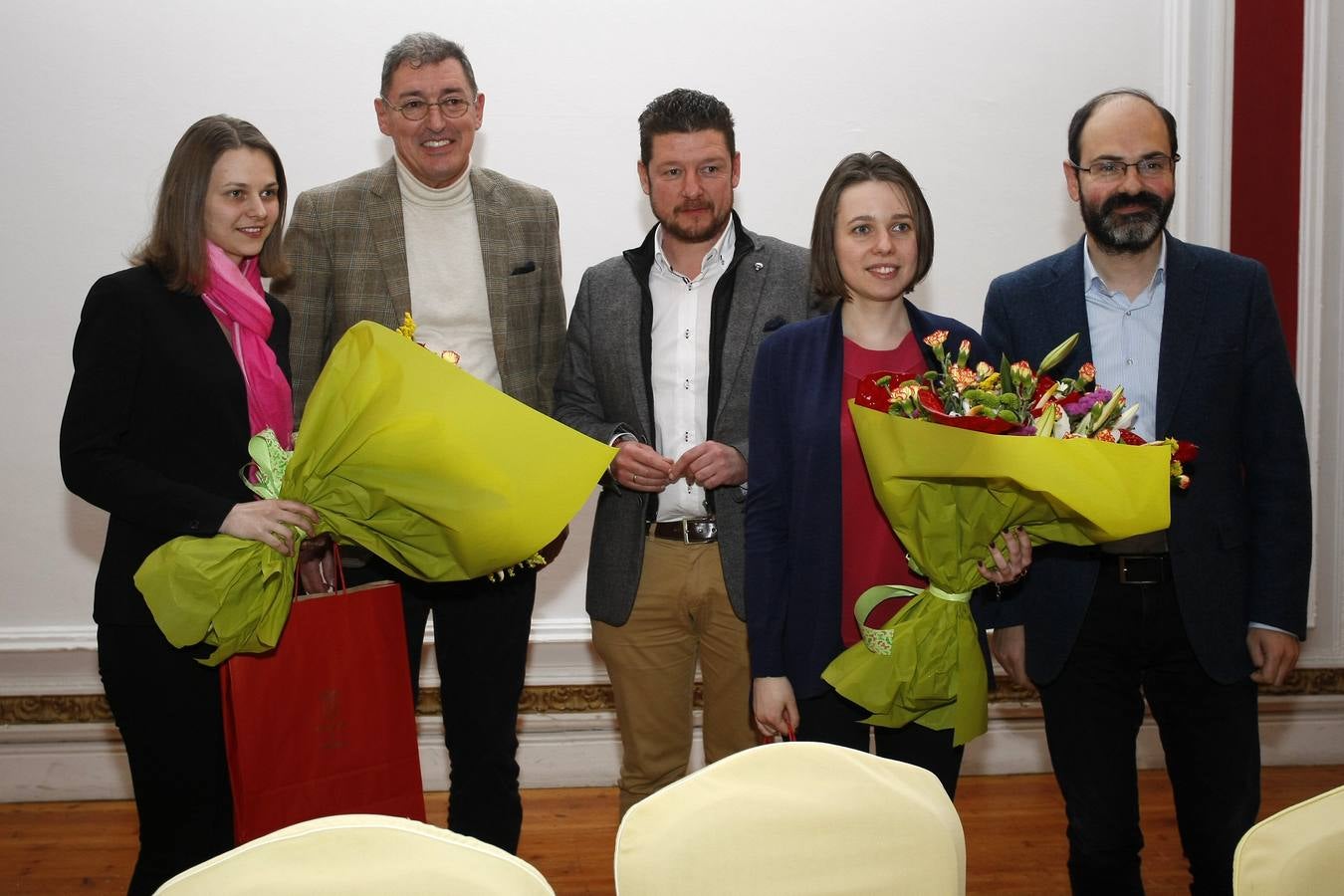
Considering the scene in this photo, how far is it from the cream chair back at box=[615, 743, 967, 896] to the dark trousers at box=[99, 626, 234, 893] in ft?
4.07

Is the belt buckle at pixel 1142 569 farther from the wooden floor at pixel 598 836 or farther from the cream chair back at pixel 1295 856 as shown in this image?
the wooden floor at pixel 598 836

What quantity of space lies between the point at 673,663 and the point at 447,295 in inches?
39.4

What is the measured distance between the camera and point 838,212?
2.44m

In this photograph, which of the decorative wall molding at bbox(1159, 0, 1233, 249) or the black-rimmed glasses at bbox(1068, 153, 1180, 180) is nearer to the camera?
the black-rimmed glasses at bbox(1068, 153, 1180, 180)

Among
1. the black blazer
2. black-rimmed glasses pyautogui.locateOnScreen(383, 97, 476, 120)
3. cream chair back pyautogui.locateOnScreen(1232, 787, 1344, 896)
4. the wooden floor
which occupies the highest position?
black-rimmed glasses pyautogui.locateOnScreen(383, 97, 476, 120)

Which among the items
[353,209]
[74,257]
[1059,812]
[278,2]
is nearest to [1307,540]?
[1059,812]

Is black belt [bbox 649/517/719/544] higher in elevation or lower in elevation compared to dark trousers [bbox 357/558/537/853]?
higher

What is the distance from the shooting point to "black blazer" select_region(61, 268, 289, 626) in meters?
2.27

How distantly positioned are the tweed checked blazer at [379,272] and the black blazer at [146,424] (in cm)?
42

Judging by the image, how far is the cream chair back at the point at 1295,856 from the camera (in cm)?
136

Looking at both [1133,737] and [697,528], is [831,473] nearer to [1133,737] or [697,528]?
[697,528]

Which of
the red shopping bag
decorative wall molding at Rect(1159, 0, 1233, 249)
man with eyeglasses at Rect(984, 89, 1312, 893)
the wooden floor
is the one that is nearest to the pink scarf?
the red shopping bag

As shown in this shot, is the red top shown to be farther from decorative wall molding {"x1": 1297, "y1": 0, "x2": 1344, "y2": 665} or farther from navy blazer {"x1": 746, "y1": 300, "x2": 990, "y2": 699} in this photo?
decorative wall molding {"x1": 1297, "y1": 0, "x2": 1344, "y2": 665}

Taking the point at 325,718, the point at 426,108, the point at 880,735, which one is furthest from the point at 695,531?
the point at 426,108
